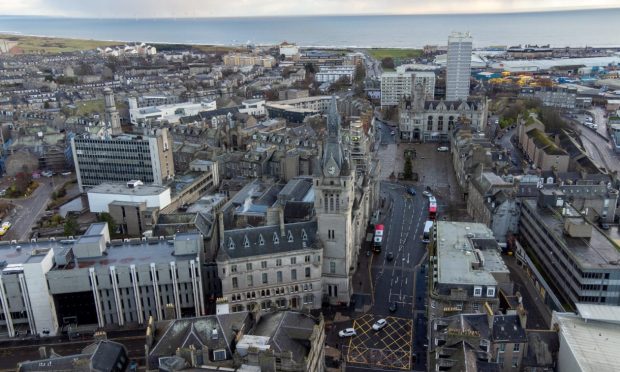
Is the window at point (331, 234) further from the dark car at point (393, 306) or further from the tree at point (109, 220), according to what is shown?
the tree at point (109, 220)

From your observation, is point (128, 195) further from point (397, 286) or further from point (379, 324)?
point (379, 324)

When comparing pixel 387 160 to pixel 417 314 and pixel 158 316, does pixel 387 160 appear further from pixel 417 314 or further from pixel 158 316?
pixel 158 316

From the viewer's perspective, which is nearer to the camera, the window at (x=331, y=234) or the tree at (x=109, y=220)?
the window at (x=331, y=234)

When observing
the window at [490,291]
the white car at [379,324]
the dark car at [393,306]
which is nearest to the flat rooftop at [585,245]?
the window at [490,291]

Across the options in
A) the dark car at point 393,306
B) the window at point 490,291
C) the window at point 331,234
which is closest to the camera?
the window at point 490,291

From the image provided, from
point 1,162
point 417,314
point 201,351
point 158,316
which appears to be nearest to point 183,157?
point 1,162

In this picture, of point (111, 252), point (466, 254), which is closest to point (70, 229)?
point (111, 252)
